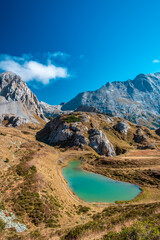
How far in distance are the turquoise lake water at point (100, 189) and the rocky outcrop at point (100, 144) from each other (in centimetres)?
5576

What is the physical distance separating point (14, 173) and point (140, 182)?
4899 centimetres

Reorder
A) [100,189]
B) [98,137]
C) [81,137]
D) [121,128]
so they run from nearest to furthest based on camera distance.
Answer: [100,189] < [98,137] < [81,137] < [121,128]

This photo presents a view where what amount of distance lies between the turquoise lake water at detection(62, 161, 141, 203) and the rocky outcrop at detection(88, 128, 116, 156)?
55.8 metres

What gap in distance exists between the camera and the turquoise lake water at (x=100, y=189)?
4253cm

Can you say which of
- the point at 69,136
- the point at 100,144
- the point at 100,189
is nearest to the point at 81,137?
the point at 69,136

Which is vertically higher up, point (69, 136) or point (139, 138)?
point (139, 138)

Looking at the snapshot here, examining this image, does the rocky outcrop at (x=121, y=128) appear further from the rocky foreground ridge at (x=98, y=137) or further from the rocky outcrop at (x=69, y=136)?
the rocky outcrop at (x=69, y=136)

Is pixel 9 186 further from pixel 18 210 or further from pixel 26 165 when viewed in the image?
pixel 26 165

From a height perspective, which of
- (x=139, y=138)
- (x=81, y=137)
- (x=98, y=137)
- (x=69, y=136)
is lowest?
(x=81, y=137)

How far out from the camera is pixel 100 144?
399 ft

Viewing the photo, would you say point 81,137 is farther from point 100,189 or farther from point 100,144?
point 100,189

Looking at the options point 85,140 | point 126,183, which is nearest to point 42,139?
point 85,140

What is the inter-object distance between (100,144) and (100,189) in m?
73.7

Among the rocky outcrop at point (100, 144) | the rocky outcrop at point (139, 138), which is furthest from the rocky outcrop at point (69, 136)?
the rocky outcrop at point (139, 138)
